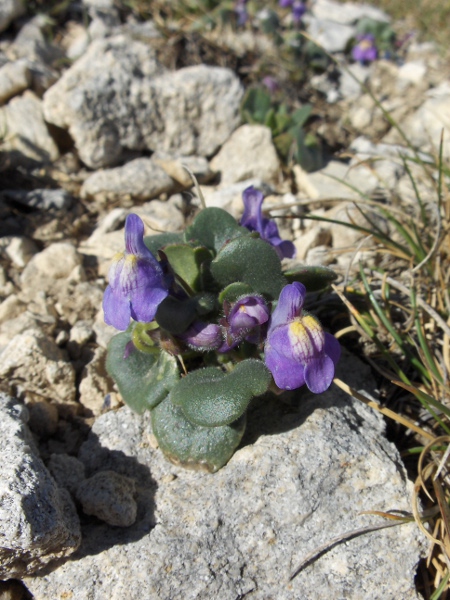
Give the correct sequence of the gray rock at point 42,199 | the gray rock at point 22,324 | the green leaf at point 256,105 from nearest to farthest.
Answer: the gray rock at point 22,324
the gray rock at point 42,199
the green leaf at point 256,105

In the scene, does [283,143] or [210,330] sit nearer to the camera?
[210,330]

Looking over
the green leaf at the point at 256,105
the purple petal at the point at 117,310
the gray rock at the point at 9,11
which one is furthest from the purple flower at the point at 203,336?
the gray rock at the point at 9,11

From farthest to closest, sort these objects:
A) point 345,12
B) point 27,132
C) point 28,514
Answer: point 345,12
point 27,132
point 28,514

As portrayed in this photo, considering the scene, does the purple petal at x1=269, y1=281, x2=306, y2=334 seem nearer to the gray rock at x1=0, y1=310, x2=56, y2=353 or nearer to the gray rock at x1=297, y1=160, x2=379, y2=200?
the gray rock at x1=0, y1=310, x2=56, y2=353

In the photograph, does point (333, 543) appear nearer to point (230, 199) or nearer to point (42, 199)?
point (230, 199)

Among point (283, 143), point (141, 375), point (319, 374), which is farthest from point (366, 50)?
point (319, 374)

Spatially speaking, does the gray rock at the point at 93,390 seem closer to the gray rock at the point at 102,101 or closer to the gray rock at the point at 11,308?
the gray rock at the point at 11,308
